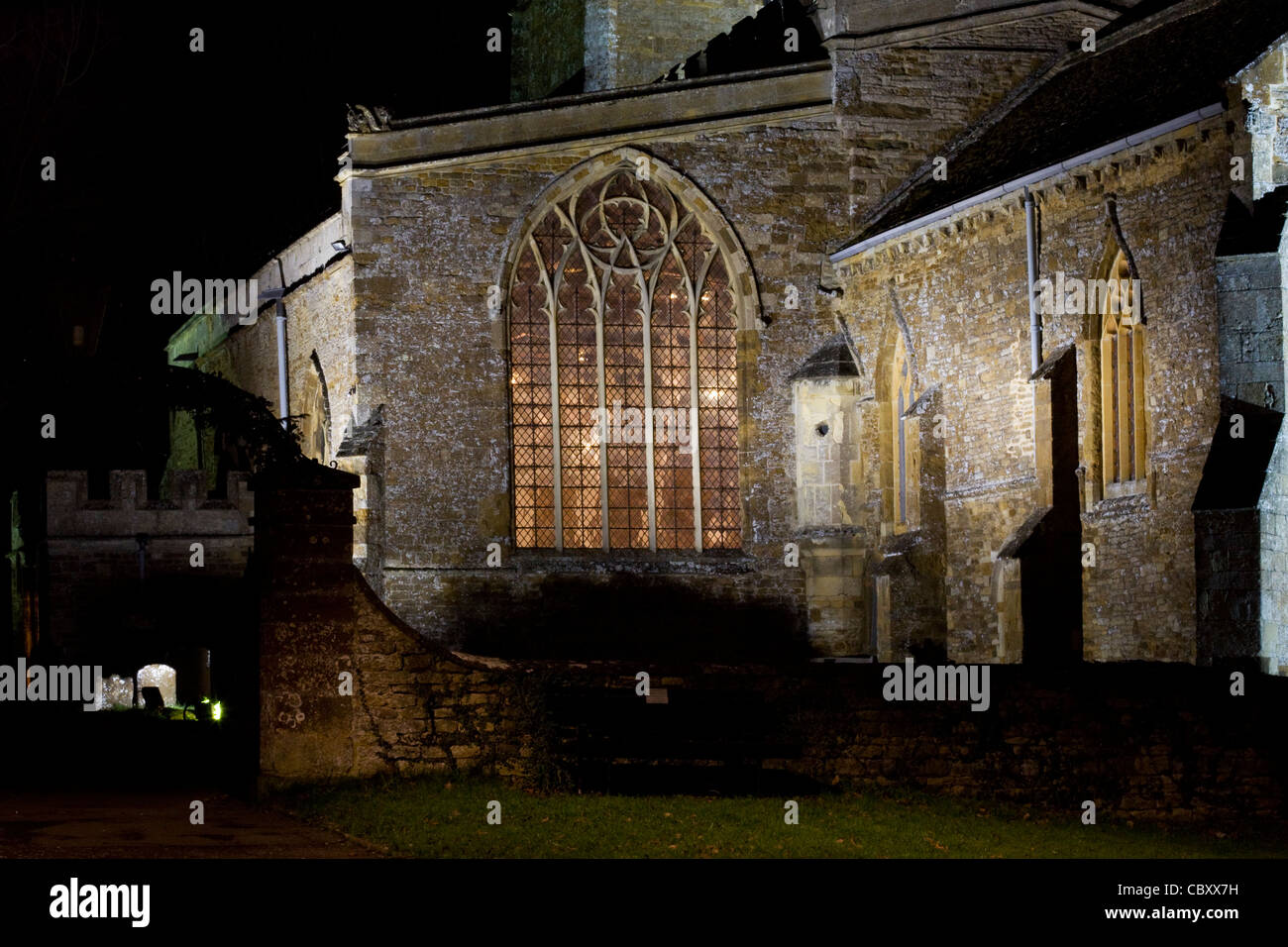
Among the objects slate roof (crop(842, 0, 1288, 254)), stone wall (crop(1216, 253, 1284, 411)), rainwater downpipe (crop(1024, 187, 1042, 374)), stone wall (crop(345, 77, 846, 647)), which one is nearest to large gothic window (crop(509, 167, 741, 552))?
stone wall (crop(345, 77, 846, 647))

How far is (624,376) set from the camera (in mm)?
31984

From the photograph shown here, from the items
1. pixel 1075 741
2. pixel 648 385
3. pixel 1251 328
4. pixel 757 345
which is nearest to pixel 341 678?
pixel 1075 741

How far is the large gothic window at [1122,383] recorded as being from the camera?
88.2 ft

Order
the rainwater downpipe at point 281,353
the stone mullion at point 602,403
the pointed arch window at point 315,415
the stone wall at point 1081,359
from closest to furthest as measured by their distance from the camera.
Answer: the stone wall at point 1081,359, the stone mullion at point 602,403, the pointed arch window at point 315,415, the rainwater downpipe at point 281,353

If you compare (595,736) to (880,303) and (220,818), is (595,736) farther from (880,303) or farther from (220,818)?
Answer: (880,303)

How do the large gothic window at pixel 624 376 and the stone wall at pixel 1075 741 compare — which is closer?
the stone wall at pixel 1075 741

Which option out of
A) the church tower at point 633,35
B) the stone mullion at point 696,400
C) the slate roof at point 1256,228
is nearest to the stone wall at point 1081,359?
the slate roof at point 1256,228

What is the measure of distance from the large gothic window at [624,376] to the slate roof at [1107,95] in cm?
282

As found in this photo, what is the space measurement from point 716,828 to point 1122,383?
11589mm

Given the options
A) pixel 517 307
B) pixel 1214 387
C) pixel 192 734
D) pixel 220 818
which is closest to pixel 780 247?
pixel 517 307

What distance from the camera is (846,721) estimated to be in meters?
20.0

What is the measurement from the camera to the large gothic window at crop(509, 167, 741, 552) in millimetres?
31625

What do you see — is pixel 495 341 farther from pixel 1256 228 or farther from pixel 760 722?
pixel 760 722

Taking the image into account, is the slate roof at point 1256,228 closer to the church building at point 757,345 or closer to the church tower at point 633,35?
the church building at point 757,345
